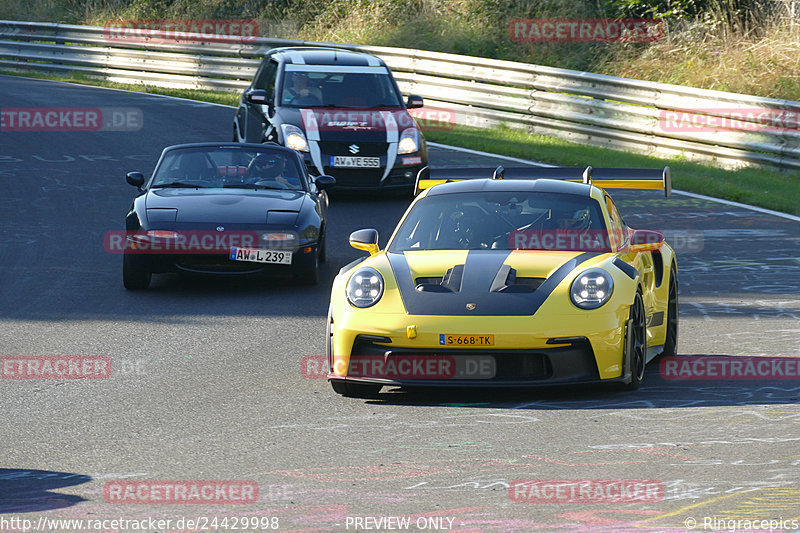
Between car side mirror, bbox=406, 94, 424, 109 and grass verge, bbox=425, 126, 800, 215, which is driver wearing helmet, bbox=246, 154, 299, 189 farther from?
grass verge, bbox=425, 126, 800, 215

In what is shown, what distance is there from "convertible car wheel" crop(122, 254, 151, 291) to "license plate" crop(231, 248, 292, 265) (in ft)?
2.67

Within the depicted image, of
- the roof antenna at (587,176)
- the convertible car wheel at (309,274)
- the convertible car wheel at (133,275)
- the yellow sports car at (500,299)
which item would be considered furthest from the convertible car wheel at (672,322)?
the convertible car wheel at (133,275)

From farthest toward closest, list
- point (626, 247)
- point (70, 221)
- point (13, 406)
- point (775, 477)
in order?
1. point (70, 221)
2. point (626, 247)
3. point (13, 406)
4. point (775, 477)

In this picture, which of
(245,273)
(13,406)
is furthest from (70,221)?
(13,406)

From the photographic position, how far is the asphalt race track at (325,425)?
18.8 feet

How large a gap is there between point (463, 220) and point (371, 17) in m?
24.3

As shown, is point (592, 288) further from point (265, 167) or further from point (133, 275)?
point (265, 167)

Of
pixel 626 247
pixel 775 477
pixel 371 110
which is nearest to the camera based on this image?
pixel 775 477

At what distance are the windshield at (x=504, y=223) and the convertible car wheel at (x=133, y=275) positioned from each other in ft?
12.3

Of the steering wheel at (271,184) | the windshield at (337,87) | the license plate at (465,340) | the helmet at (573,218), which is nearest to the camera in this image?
the license plate at (465,340)

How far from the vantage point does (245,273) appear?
12.3 meters

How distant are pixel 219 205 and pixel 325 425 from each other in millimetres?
5562

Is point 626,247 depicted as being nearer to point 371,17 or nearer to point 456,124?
point 456,124

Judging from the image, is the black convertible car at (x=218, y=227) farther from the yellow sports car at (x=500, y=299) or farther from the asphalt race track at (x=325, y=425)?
the yellow sports car at (x=500, y=299)
